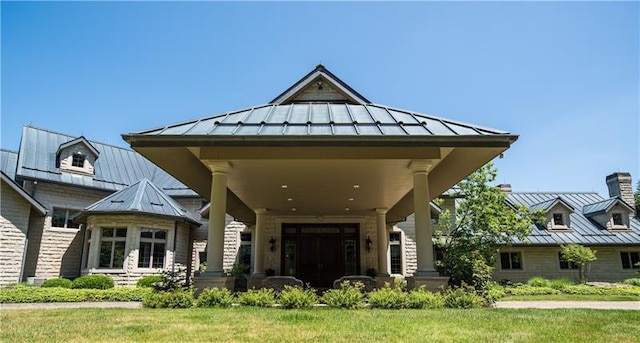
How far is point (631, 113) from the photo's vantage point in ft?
33.1

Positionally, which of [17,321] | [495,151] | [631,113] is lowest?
[17,321]

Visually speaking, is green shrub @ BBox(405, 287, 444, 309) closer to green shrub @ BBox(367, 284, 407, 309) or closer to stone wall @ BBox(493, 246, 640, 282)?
green shrub @ BBox(367, 284, 407, 309)

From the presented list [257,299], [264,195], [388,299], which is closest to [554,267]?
[264,195]

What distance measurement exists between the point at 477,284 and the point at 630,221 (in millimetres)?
19724

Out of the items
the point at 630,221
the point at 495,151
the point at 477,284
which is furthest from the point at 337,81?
the point at 630,221

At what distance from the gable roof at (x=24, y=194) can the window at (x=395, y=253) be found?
16.7m

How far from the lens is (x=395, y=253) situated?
67.8 ft

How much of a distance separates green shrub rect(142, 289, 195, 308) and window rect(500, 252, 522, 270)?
19034 mm

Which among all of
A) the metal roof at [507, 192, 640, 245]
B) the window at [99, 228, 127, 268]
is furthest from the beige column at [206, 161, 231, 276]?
the metal roof at [507, 192, 640, 245]

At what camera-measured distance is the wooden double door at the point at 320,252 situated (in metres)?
17.8

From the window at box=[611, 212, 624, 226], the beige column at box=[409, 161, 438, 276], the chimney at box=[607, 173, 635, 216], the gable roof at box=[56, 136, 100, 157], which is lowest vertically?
the beige column at box=[409, 161, 438, 276]

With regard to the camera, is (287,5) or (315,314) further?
(287,5)

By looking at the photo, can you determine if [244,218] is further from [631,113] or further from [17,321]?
[631,113]

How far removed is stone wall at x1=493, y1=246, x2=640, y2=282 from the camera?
21594 millimetres
